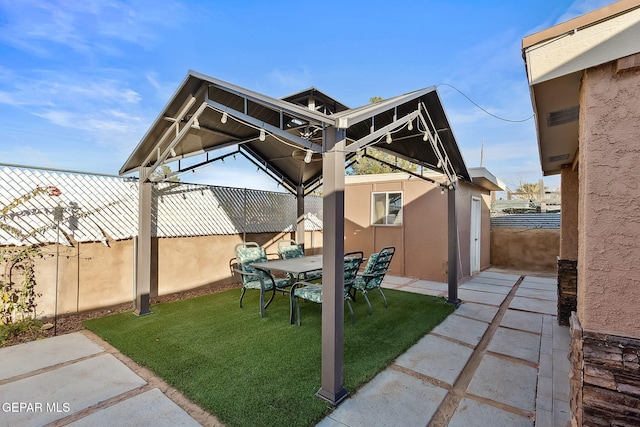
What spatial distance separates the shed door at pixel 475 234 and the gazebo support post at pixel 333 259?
275 inches

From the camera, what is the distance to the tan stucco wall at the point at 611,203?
59.6 inches

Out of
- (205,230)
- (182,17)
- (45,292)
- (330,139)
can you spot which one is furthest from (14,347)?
(182,17)

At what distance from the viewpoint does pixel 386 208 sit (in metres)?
8.20

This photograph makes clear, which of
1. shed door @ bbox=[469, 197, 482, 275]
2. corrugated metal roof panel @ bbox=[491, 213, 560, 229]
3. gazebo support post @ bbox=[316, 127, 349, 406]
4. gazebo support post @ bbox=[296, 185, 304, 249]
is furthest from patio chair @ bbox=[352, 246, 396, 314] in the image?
corrugated metal roof panel @ bbox=[491, 213, 560, 229]

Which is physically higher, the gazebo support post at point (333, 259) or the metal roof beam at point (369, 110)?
the metal roof beam at point (369, 110)

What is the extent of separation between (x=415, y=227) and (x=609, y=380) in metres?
6.17

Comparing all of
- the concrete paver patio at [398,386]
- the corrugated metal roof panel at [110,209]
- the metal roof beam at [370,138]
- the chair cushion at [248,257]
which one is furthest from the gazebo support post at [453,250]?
the corrugated metal roof panel at [110,209]

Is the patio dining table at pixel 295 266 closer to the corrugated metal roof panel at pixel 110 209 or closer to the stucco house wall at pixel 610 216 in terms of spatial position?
the corrugated metal roof panel at pixel 110 209

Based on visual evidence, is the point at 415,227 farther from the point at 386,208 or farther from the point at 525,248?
the point at 525,248

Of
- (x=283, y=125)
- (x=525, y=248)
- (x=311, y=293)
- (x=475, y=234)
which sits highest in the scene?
(x=283, y=125)

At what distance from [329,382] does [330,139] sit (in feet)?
6.91

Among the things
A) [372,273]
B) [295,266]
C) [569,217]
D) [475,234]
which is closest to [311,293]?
[295,266]

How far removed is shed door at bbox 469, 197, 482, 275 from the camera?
8.40 m

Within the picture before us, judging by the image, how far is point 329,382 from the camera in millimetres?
2535
